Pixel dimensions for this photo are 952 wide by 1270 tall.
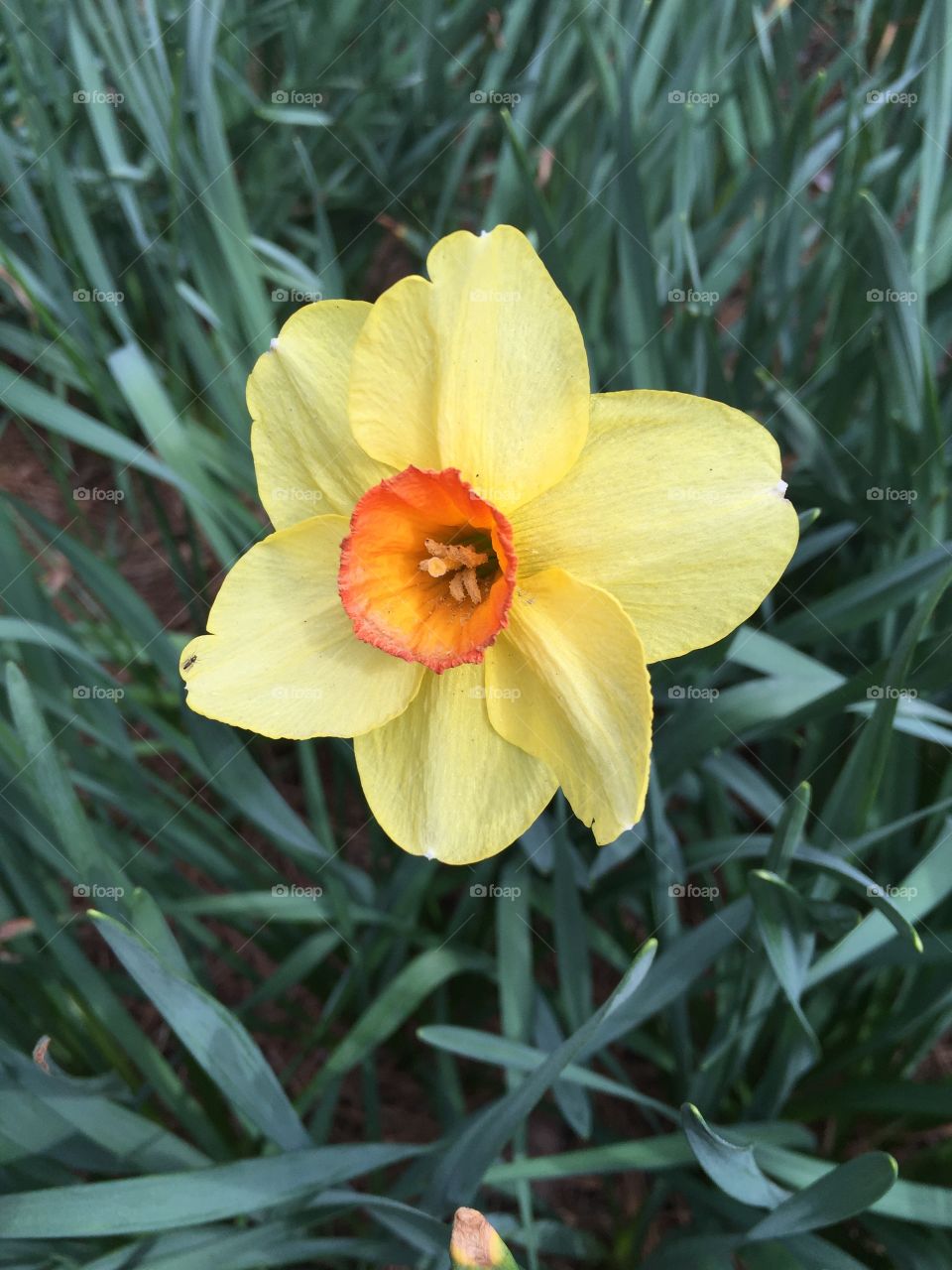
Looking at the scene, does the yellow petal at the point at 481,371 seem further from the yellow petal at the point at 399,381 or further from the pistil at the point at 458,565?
the pistil at the point at 458,565

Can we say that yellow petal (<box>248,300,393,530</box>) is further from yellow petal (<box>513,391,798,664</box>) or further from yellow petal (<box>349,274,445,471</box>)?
yellow petal (<box>513,391,798,664</box>)

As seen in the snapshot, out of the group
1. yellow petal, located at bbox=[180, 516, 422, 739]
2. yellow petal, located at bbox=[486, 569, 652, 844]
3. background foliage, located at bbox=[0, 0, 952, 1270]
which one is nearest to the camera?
yellow petal, located at bbox=[486, 569, 652, 844]

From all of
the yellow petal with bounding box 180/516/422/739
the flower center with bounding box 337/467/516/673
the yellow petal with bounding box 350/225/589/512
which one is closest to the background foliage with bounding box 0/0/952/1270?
the yellow petal with bounding box 180/516/422/739

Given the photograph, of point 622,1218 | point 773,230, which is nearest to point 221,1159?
point 622,1218

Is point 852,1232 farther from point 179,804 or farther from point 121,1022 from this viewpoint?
point 179,804

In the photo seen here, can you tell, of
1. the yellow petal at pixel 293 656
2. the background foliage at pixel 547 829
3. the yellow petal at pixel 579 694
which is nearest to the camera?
the yellow petal at pixel 579 694

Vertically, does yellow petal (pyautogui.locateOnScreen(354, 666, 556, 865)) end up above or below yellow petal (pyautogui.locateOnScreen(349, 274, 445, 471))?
below

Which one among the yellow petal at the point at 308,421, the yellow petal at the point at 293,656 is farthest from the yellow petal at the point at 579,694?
the yellow petal at the point at 308,421

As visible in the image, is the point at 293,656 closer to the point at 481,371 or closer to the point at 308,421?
the point at 308,421

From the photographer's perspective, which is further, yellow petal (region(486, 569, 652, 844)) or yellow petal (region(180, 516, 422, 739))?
yellow petal (region(180, 516, 422, 739))
